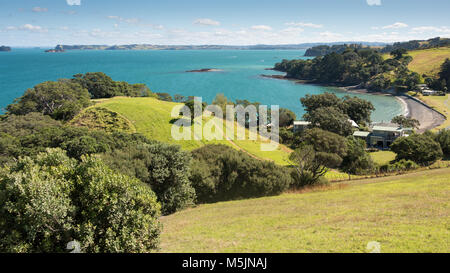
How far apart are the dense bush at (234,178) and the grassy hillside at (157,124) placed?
1496cm

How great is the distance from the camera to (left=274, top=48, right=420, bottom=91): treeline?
138825mm

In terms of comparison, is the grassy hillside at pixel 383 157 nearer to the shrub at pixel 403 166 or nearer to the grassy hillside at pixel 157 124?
the shrub at pixel 403 166

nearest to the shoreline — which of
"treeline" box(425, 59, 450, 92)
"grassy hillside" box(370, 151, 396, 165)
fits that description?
"treeline" box(425, 59, 450, 92)

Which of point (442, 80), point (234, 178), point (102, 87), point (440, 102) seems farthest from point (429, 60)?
point (234, 178)

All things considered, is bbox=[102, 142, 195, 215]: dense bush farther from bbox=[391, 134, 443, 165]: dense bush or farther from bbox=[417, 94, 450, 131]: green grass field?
bbox=[417, 94, 450, 131]: green grass field

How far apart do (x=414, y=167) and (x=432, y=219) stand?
30.4 metres

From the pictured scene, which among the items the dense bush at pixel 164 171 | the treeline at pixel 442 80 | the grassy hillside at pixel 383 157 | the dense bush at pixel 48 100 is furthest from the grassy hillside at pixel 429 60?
the dense bush at pixel 164 171

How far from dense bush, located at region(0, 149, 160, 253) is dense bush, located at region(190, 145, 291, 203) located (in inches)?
589

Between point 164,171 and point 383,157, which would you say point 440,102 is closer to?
point 383,157

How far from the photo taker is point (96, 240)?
43.8 feet

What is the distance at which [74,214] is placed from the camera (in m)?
13.2

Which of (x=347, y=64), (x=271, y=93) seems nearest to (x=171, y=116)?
(x=271, y=93)
